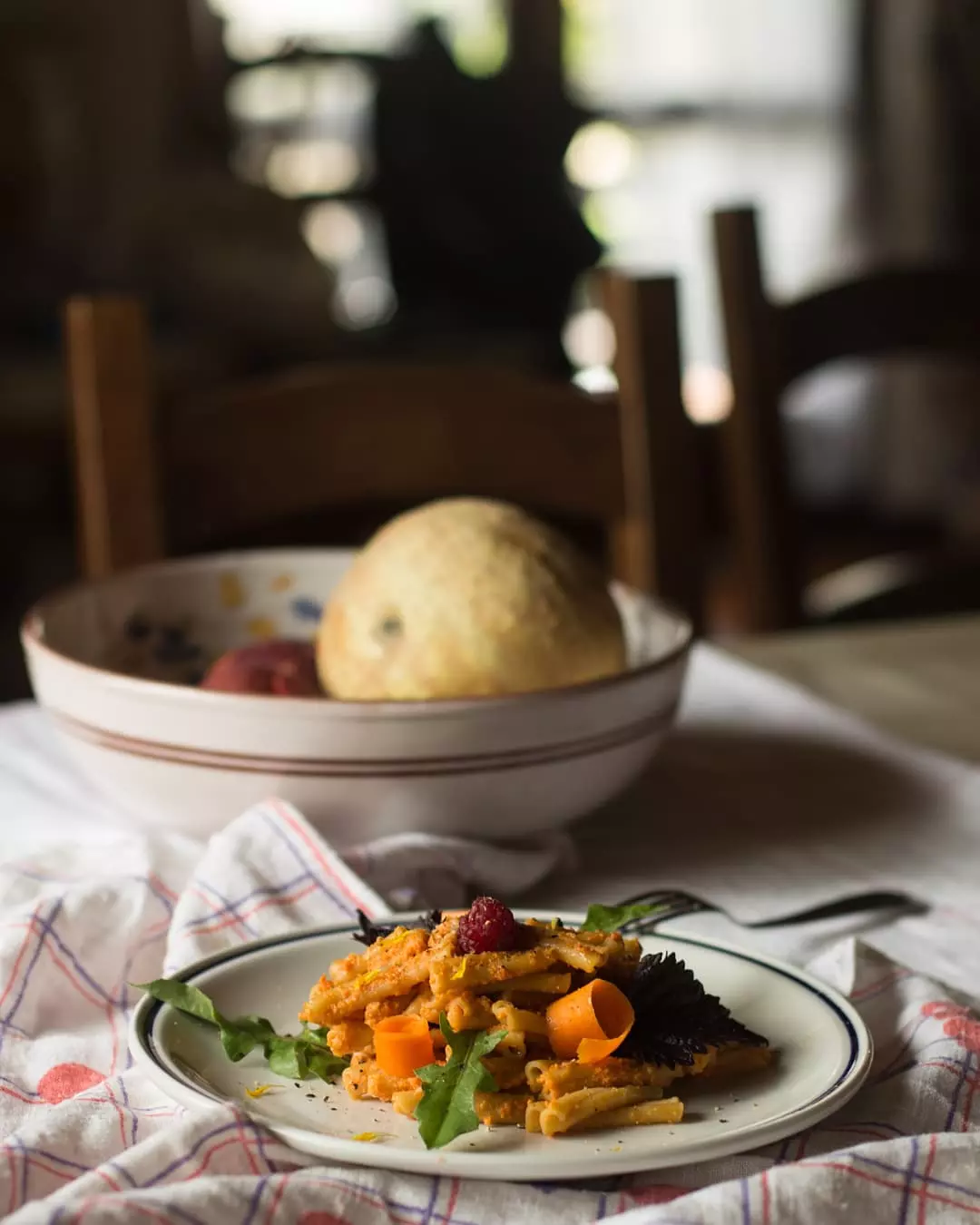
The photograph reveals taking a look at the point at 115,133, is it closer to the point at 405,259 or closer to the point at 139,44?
the point at 139,44

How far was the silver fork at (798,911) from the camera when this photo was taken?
628 mm

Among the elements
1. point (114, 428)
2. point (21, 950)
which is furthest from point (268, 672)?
point (114, 428)

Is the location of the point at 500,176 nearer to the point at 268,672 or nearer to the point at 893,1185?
the point at 268,672

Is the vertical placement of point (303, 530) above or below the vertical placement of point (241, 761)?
below

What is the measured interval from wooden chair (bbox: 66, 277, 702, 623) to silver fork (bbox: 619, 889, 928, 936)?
60 cm

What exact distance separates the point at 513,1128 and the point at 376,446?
2.80 ft

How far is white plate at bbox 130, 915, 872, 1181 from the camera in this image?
40 cm

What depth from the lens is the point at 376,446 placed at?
1.23 meters

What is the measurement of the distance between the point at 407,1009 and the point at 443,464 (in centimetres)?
82

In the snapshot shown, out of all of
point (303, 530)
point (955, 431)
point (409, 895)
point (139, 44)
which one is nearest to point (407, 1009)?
point (409, 895)

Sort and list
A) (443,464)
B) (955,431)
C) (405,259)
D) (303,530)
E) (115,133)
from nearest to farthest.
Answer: (443,464), (303,530), (955,431), (405,259), (115,133)

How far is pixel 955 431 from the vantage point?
4363 millimetres

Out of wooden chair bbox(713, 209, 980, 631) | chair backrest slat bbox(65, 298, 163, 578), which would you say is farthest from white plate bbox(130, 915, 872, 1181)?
wooden chair bbox(713, 209, 980, 631)

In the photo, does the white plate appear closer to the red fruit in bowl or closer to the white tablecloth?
the white tablecloth
